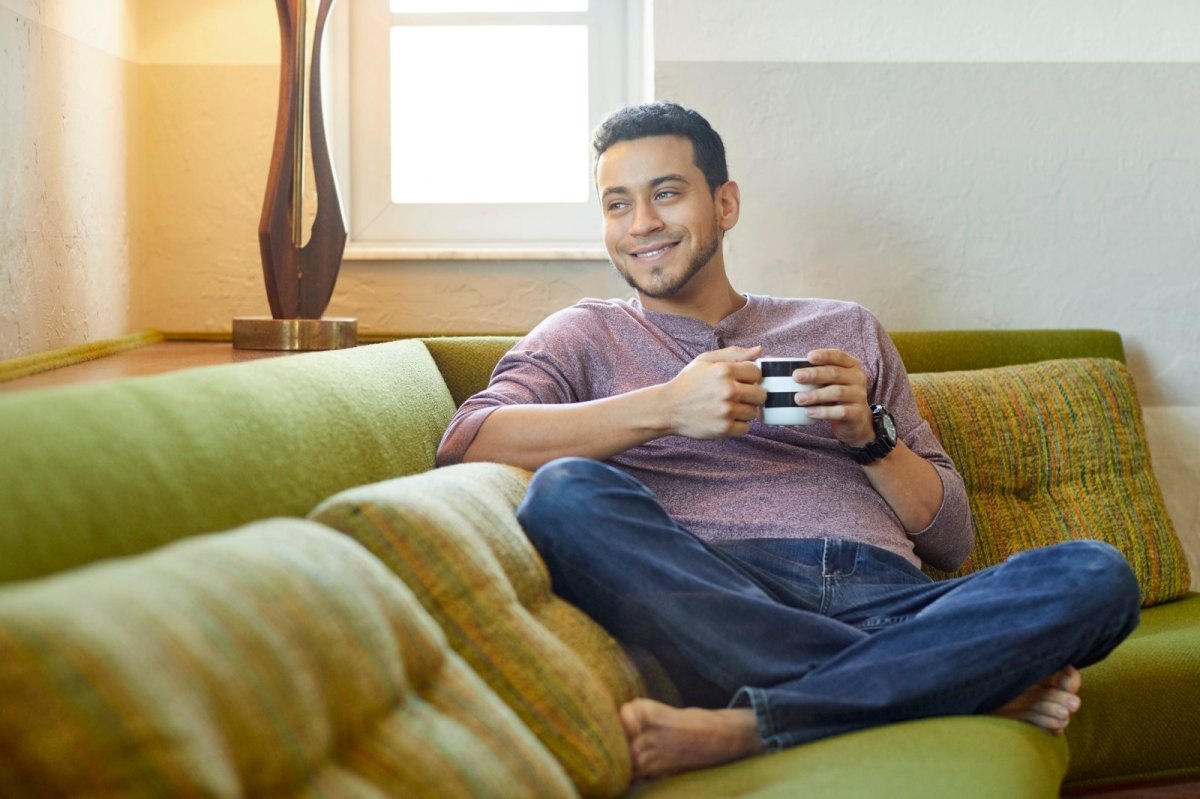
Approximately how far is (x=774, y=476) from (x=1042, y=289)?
113 cm

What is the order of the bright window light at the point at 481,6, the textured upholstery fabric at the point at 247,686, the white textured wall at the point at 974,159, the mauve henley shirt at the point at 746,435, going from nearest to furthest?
1. the textured upholstery fabric at the point at 247,686
2. the mauve henley shirt at the point at 746,435
3. the white textured wall at the point at 974,159
4. the bright window light at the point at 481,6

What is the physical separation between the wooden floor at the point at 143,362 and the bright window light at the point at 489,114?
0.66 m

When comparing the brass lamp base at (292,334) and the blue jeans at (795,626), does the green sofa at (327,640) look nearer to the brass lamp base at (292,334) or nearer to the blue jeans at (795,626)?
the blue jeans at (795,626)

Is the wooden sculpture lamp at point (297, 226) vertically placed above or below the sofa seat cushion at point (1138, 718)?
above

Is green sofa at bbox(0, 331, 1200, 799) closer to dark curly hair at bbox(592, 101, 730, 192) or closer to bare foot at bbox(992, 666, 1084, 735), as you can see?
bare foot at bbox(992, 666, 1084, 735)

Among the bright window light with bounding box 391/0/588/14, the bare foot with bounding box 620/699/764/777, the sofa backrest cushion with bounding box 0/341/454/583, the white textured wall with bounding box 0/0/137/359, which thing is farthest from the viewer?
the bright window light with bounding box 391/0/588/14

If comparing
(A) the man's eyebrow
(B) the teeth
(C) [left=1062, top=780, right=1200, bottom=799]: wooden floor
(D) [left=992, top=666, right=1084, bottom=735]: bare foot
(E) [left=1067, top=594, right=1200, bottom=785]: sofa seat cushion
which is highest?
(A) the man's eyebrow

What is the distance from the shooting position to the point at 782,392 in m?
1.63

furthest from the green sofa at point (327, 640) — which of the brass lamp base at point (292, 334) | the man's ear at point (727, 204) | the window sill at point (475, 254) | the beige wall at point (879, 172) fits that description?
the beige wall at point (879, 172)

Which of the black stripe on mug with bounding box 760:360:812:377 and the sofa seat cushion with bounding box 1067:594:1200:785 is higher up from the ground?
the black stripe on mug with bounding box 760:360:812:377

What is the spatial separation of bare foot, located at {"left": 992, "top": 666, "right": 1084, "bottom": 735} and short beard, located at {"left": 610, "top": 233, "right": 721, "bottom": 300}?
2.74 ft

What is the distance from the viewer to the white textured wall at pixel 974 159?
8.48 feet

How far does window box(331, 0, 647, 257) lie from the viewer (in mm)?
Result: 2789

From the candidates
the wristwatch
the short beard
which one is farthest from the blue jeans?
the short beard
